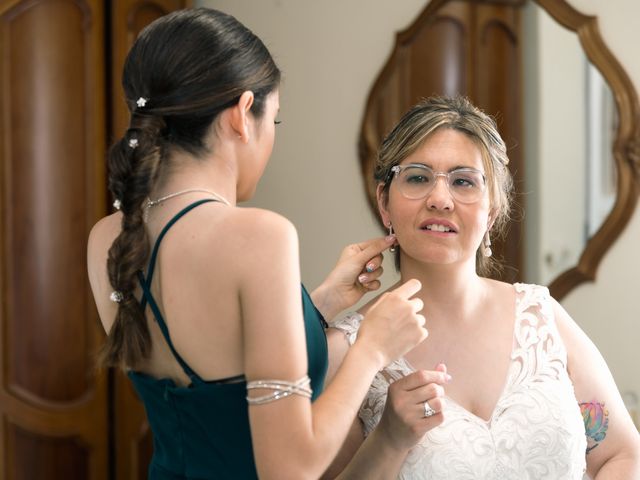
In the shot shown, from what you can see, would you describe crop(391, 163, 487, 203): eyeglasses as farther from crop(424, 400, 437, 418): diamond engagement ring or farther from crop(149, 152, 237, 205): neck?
crop(149, 152, 237, 205): neck

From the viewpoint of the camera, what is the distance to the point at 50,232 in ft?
9.84

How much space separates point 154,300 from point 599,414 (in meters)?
Answer: 0.96

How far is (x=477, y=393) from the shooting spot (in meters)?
1.71

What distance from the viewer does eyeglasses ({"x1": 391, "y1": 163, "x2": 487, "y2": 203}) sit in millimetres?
1702

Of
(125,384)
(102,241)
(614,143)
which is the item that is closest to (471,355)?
(102,241)

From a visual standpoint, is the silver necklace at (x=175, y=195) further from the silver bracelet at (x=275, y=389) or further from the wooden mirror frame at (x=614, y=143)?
the wooden mirror frame at (x=614, y=143)

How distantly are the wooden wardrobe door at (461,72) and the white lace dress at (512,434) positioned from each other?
0.94 meters

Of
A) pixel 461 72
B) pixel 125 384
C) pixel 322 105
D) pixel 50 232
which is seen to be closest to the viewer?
pixel 461 72

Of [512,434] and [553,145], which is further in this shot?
[553,145]

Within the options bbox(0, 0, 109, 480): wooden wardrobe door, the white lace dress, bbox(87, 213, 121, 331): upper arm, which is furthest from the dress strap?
bbox(0, 0, 109, 480): wooden wardrobe door

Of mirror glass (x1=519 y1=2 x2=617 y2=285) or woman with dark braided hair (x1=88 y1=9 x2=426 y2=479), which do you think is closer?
woman with dark braided hair (x1=88 y1=9 x2=426 y2=479)

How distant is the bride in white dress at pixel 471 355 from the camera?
1645mm

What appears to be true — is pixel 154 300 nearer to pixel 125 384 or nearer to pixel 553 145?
pixel 553 145

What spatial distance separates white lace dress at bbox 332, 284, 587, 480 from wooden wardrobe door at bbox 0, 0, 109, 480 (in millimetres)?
1590
